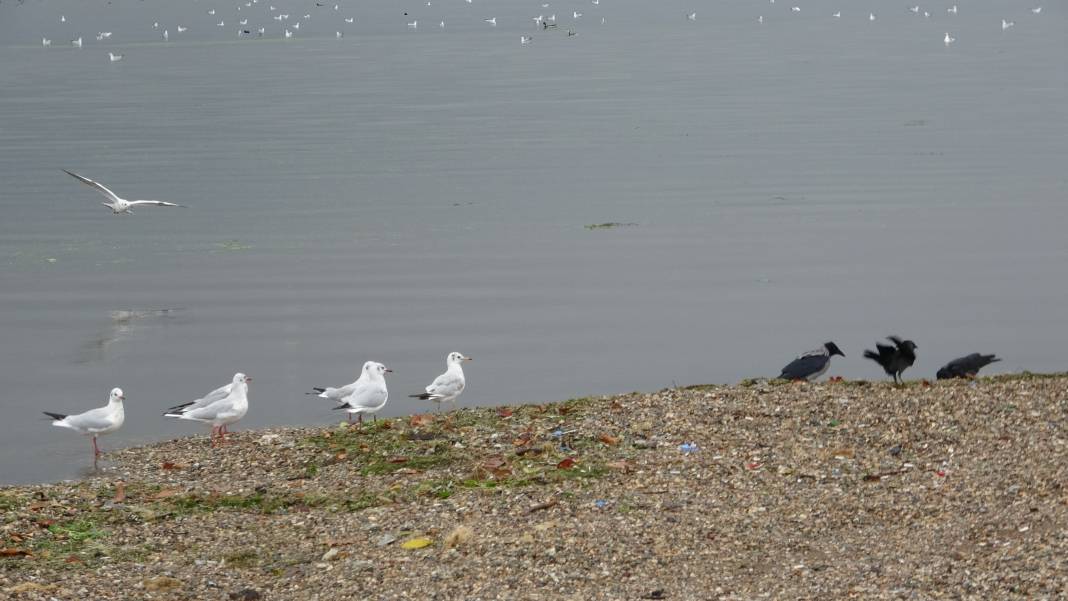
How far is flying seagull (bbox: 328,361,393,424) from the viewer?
1362cm

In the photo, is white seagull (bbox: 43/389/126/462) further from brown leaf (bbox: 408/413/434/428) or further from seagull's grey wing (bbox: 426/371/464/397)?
seagull's grey wing (bbox: 426/371/464/397)

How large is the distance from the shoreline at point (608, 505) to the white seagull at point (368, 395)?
0.67 m

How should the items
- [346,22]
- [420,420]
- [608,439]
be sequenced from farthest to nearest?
[346,22], [420,420], [608,439]

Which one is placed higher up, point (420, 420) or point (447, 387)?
point (420, 420)

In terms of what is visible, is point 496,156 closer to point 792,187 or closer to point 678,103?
point 792,187

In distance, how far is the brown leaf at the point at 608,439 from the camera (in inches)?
449

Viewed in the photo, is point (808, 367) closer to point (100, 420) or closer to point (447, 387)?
point (447, 387)

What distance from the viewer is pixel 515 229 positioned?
24.2 metres

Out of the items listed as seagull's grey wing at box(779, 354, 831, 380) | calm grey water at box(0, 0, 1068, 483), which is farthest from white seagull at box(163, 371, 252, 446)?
seagull's grey wing at box(779, 354, 831, 380)

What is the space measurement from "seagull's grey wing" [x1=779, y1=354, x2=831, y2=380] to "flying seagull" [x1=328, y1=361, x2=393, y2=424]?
367 centimetres

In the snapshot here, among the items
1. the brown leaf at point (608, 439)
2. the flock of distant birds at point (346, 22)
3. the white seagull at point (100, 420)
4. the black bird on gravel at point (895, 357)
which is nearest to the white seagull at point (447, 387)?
the white seagull at point (100, 420)

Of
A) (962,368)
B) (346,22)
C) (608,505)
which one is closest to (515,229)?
(962,368)

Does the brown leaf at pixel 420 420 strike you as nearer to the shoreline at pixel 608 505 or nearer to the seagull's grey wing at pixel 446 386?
the shoreline at pixel 608 505

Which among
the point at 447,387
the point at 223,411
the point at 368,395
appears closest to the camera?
the point at 223,411
